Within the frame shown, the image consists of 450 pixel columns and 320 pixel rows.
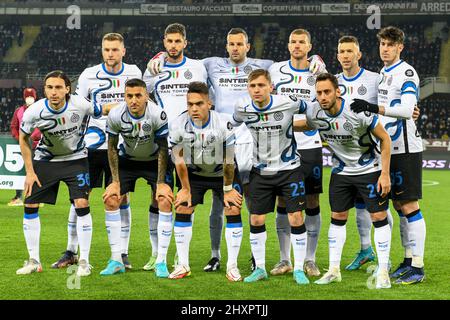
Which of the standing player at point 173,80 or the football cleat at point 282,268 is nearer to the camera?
the football cleat at point 282,268

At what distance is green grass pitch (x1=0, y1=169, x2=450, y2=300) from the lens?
635cm

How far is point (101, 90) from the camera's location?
7.99 m

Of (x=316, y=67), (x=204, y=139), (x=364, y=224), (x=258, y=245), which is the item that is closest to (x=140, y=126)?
(x=204, y=139)

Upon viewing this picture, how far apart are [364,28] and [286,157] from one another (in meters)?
34.5

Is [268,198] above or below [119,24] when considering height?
below

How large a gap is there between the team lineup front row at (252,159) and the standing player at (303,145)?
0.48 ft

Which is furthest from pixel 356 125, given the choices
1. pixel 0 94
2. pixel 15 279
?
pixel 0 94

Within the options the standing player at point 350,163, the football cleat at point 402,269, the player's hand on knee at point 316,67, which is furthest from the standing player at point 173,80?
the football cleat at point 402,269

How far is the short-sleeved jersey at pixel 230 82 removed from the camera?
7.80m

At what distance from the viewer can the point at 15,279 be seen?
23.1ft

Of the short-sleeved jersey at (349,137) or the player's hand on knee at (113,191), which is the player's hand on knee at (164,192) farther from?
the short-sleeved jersey at (349,137)

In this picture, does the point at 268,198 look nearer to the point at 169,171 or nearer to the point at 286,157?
the point at 286,157
